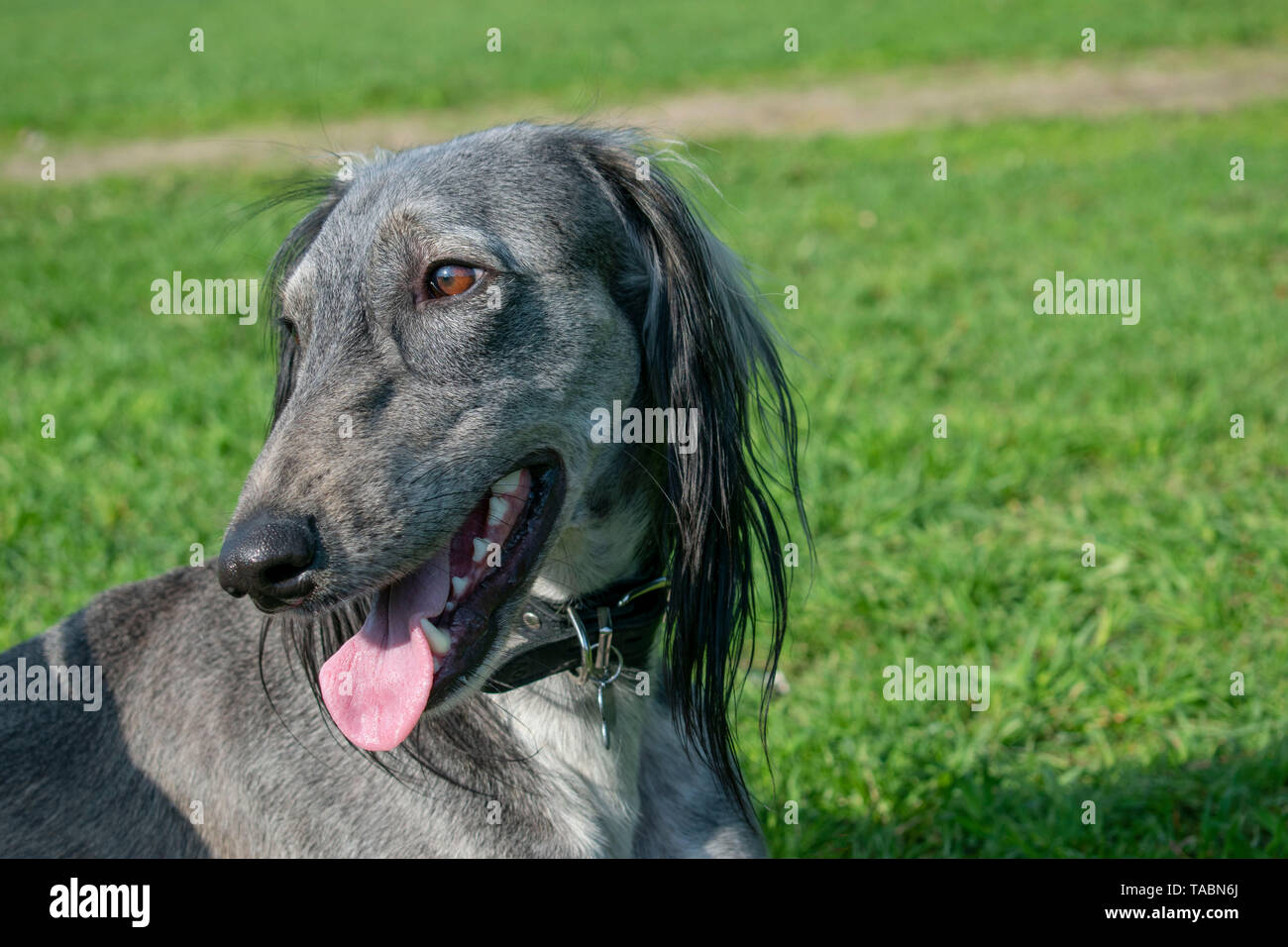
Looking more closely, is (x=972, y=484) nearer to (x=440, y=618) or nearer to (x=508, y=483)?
(x=508, y=483)

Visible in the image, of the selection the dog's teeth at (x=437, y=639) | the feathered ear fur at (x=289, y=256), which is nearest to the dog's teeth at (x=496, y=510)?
the dog's teeth at (x=437, y=639)

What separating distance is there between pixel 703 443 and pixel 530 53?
19.9 meters

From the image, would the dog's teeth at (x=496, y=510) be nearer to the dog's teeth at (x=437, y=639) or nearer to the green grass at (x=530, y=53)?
the dog's teeth at (x=437, y=639)

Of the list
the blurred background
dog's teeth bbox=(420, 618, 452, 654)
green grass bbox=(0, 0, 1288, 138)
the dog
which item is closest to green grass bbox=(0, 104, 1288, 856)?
the blurred background

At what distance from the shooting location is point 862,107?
16.2 m

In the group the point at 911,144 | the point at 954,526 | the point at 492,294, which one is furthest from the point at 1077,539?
the point at 911,144

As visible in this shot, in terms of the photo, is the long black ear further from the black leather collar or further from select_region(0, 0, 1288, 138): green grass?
select_region(0, 0, 1288, 138): green grass

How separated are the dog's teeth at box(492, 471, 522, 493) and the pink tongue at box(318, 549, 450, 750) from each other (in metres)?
0.18

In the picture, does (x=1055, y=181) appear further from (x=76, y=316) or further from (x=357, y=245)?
(x=357, y=245)

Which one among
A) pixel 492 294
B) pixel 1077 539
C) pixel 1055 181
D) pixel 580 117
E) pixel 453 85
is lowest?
pixel 1077 539

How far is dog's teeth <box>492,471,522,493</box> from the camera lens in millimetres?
2512

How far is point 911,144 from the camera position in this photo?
1352 centimetres

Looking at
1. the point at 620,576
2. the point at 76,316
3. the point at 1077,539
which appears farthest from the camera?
the point at 76,316

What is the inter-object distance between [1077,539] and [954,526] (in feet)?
1.72
